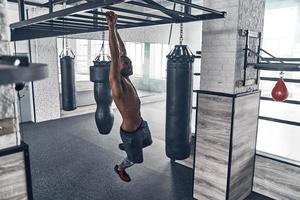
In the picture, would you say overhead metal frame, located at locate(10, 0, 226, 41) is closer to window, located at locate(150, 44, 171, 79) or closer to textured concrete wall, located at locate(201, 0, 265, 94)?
textured concrete wall, located at locate(201, 0, 265, 94)

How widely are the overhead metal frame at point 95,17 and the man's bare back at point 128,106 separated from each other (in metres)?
0.47

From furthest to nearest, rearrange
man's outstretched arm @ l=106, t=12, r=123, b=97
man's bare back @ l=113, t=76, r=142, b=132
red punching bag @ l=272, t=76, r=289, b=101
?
red punching bag @ l=272, t=76, r=289, b=101, man's bare back @ l=113, t=76, r=142, b=132, man's outstretched arm @ l=106, t=12, r=123, b=97

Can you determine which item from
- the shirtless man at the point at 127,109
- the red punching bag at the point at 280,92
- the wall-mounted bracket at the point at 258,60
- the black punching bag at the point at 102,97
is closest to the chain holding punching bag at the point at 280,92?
the red punching bag at the point at 280,92

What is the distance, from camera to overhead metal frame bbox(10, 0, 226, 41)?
1.51 m

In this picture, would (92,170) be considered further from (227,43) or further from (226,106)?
(227,43)

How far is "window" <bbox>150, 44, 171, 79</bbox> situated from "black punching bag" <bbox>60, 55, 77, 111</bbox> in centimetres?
568

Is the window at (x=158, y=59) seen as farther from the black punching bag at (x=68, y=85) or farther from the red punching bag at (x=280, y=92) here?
the red punching bag at (x=280, y=92)

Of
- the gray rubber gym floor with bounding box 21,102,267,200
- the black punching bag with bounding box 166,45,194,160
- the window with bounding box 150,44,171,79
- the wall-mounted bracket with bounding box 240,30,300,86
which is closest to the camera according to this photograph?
the wall-mounted bracket with bounding box 240,30,300,86

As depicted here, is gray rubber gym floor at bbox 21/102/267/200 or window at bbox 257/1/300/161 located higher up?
window at bbox 257/1/300/161

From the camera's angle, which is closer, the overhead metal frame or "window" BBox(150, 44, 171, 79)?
the overhead metal frame

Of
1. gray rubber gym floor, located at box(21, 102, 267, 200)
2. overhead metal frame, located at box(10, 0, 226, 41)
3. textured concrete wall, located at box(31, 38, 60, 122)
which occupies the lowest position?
gray rubber gym floor, located at box(21, 102, 267, 200)

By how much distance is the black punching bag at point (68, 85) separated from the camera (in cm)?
507

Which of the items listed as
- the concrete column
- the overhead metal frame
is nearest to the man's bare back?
the overhead metal frame

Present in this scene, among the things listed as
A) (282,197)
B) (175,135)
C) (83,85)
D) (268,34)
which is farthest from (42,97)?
(268,34)
